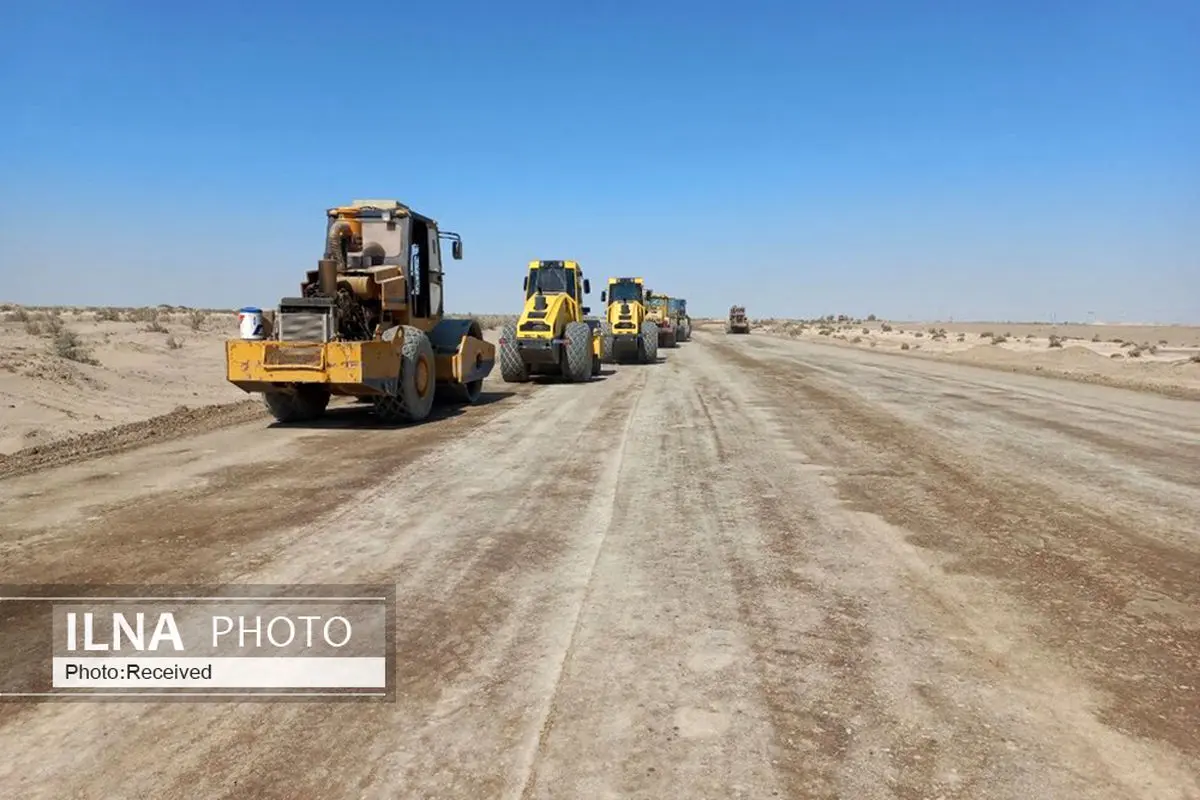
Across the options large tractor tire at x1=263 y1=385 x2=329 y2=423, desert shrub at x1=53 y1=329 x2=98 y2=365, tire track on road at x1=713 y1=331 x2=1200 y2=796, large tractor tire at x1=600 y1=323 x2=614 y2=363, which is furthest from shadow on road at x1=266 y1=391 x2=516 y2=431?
large tractor tire at x1=600 y1=323 x2=614 y2=363

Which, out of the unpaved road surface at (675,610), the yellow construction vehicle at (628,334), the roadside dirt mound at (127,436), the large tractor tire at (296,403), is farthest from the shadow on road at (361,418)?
the yellow construction vehicle at (628,334)

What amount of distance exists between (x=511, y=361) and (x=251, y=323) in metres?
7.73

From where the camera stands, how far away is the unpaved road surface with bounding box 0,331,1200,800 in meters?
2.63

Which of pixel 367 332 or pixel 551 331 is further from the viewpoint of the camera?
pixel 551 331

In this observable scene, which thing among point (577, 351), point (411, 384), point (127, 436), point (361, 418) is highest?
point (577, 351)

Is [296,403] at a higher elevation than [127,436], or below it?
higher

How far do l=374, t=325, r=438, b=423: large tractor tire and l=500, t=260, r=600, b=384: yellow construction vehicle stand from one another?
5348 millimetres

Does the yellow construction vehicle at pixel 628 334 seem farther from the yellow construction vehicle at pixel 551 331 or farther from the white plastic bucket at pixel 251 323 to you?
the white plastic bucket at pixel 251 323

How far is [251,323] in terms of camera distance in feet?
32.2

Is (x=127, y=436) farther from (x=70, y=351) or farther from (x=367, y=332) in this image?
(x=70, y=351)

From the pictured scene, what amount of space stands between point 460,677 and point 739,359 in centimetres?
2375

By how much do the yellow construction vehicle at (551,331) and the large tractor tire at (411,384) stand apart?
535 centimetres

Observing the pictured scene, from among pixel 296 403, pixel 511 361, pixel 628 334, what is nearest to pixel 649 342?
pixel 628 334

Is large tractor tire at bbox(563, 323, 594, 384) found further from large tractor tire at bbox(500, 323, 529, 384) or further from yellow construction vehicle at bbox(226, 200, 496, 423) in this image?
yellow construction vehicle at bbox(226, 200, 496, 423)
